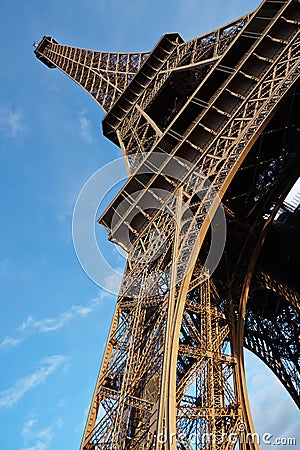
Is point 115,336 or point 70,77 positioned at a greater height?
point 70,77

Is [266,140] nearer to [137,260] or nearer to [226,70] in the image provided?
[226,70]

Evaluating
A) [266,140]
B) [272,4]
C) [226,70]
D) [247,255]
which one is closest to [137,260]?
[247,255]

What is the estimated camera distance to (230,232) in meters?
17.3

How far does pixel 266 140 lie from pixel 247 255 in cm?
374

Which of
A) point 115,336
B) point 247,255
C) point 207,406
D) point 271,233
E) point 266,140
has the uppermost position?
point 271,233

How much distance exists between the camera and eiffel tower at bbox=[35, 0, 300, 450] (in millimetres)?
12258

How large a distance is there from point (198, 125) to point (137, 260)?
4585mm

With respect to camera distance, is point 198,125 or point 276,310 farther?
point 276,310

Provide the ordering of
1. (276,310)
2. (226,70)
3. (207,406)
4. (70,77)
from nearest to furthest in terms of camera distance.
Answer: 1. (207,406)
2. (226,70)
3. (276,310)
4. (70,77)

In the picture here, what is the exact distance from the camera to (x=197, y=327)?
1550 centimetres

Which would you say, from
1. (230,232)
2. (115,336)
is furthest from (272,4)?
(115,336)

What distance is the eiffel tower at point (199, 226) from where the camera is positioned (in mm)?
12258

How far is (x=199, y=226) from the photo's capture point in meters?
13.6

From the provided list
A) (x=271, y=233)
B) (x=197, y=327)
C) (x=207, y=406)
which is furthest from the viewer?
(x=271, y=233)
